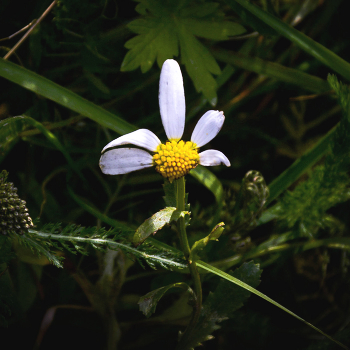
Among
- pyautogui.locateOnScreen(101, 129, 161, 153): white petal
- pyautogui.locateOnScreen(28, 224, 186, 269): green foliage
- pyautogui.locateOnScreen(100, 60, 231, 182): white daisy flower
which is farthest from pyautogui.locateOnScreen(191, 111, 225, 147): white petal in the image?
pyautogui.locateOnScreen(28, 224, 186, 269): green foliage

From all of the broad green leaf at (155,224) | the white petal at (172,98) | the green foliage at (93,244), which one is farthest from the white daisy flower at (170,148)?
the green foliage at (93,244)

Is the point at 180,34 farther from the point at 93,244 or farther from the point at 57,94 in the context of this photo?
the point at 93,244

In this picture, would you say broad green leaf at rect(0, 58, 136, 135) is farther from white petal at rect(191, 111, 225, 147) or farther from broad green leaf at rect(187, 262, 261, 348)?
broad green leaf at rect(187, 262, 261, 348)

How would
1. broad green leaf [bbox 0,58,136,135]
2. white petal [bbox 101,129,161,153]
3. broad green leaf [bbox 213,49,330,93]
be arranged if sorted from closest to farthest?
white petal [bbox 101,129,161,153] → broad green leaf [bbox 0,58,136,135] → broad green leaf [bbox 213,49,330,93]

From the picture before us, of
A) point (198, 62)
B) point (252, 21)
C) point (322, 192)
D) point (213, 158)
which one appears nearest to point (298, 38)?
point (252, 21)

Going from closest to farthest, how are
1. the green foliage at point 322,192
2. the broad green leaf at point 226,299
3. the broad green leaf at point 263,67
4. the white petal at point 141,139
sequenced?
the white petal at point 141,139, the broad green leaf at point 226,299, the green foliage at point 322,192, the broad green leaf at point 263,67

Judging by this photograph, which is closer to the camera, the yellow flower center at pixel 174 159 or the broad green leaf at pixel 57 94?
the yellow flower center at pixel 174 159

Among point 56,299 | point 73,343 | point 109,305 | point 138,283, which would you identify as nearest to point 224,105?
point 138,283

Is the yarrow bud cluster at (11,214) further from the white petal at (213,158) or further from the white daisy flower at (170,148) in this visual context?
the white petal at (213,158)
